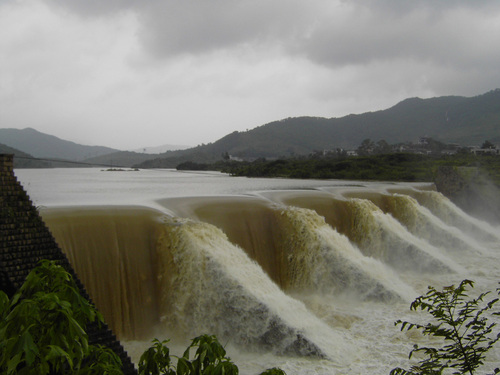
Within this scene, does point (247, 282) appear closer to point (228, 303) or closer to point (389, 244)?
point (228, 303)

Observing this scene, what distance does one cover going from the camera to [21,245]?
6.05 metres

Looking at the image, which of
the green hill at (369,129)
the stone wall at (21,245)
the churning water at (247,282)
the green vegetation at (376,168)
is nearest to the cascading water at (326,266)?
the churning water at (247,282)

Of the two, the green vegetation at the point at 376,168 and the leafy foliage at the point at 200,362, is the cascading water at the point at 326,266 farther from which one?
the green vegetation at the point at 376,168

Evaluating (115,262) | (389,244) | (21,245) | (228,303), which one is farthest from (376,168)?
(21,245)

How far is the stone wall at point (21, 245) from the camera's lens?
564 centimetres

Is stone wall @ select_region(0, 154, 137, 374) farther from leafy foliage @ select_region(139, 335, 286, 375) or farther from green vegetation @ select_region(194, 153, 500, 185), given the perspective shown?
green vegetation @ select_region(194, 153, 500, 185)

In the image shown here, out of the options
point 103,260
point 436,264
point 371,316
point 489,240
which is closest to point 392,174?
point 489,240

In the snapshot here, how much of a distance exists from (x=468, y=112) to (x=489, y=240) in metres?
124

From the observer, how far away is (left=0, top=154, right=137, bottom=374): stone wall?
5637 mm

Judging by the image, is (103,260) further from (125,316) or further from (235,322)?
(235,322)

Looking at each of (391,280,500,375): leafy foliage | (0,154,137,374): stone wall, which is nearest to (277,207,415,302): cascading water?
(0,154,137,374): stone wall

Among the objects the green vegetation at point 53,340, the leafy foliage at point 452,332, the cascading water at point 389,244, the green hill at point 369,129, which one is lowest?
the cascading water at point 389,244

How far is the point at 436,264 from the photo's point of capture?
13781 mm

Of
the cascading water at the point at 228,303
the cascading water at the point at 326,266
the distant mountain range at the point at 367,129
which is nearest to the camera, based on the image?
the cascading water at the point at 228,303
